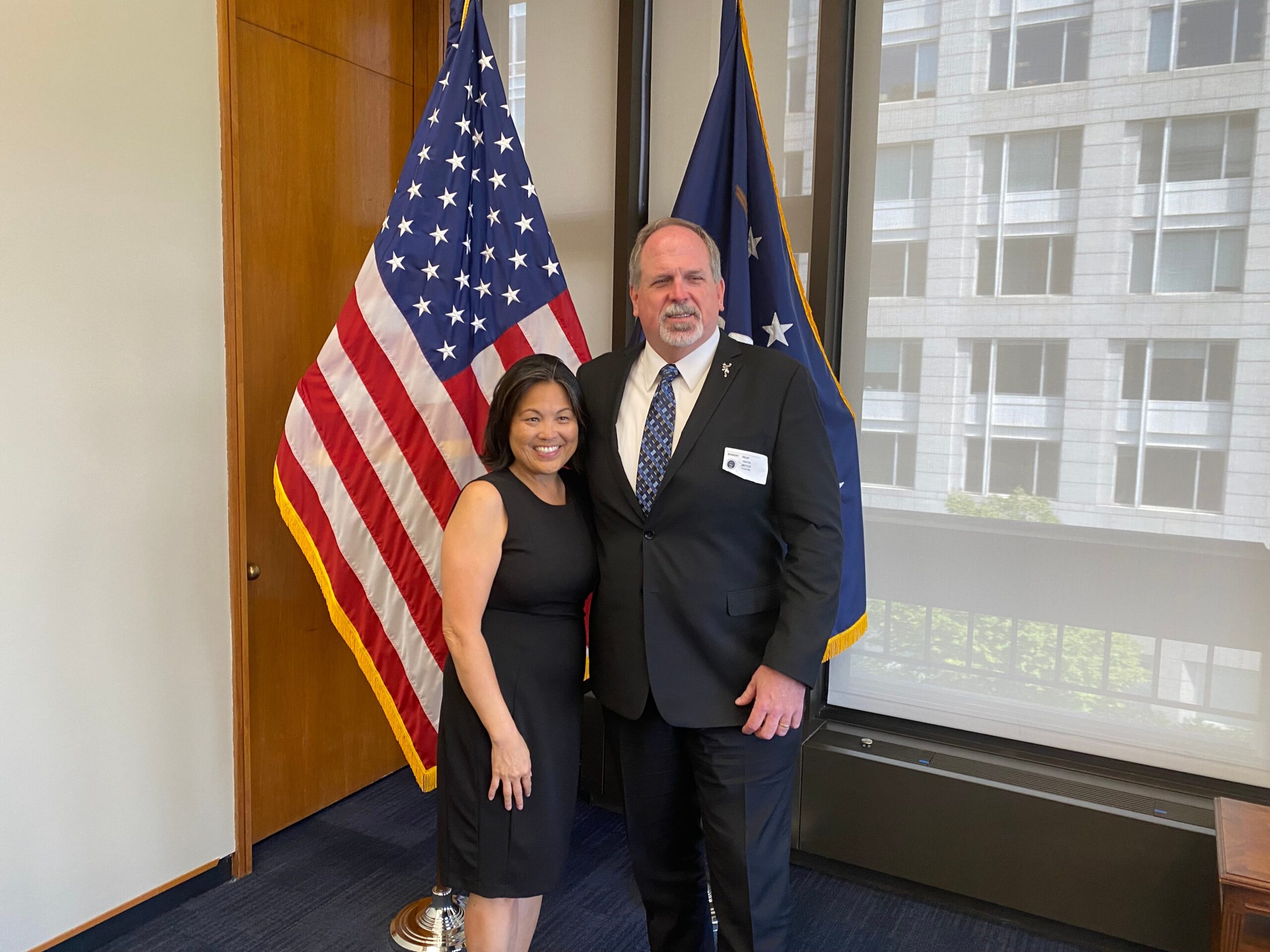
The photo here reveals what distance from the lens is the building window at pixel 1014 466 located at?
7.89ft

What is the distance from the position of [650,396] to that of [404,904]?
5.42ft

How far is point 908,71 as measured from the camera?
2.52m

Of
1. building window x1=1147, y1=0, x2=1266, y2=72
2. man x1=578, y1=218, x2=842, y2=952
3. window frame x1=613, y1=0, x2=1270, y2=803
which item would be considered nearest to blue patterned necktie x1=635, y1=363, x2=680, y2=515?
man x1=578, y1=218, x2=842, y2=952

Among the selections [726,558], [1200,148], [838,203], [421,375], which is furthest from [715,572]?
[1200,148]

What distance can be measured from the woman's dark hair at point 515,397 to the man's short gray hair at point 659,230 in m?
0.26

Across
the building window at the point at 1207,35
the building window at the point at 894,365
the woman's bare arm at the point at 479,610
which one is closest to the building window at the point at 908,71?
the building window at the point at 1207,35

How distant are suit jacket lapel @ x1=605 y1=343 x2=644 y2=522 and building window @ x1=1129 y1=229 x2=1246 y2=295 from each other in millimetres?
1334

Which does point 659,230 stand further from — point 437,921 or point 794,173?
point 437,921

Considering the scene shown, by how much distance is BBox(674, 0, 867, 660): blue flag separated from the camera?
2391 mm

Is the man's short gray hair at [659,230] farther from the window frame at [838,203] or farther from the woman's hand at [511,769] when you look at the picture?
the woman's hand at [511,769]

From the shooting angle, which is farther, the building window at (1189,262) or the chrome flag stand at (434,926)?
the chrome flag stand at (434,926)

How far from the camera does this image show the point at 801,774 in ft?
8.46

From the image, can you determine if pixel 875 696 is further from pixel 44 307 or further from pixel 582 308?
pixel 44 307

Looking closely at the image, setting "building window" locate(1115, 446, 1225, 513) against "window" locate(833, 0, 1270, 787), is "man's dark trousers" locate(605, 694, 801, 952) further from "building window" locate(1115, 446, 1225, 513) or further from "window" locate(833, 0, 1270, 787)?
"building window" locate(1115, 446, 1225, 513)
